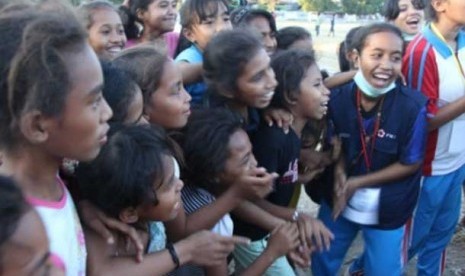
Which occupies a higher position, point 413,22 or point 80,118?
point 80,118

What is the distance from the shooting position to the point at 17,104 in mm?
1179

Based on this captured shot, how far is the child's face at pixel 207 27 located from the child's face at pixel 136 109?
1106 mm

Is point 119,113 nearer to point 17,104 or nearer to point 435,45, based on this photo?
point 17,104

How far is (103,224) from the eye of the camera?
4.72ft

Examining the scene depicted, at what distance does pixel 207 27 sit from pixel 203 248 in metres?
1.52

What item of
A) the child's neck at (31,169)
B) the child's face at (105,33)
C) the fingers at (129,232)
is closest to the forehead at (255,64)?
the child's face at (105,33)

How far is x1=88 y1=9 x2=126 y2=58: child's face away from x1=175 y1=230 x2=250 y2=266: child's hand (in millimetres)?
1333

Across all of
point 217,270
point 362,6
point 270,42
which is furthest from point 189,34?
point 362,6

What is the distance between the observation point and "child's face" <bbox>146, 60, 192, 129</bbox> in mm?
1911

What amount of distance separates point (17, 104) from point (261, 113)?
129 centimetres

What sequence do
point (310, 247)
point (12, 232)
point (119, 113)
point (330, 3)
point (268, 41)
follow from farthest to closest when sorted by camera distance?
point (330, 3), point (268, 41), point (310, 247), point (119, 113), point (12, 232)

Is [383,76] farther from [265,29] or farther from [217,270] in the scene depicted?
[217,270]

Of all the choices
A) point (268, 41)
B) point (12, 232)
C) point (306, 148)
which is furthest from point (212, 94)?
point (12, 232)

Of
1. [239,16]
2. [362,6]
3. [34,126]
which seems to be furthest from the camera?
[362,6]
